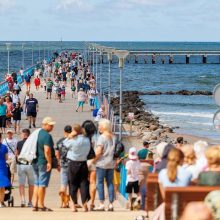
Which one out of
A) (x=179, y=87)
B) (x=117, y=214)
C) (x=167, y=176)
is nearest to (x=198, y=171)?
(x=167, y=176)

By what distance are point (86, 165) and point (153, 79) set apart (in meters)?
95.4

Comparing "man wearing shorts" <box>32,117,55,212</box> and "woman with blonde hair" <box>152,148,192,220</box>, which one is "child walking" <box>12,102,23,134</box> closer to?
"man wearing shorts" <box>32,117,55,212</box>

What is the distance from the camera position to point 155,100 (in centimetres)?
7006

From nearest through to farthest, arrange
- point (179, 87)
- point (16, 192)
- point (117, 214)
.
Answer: point (117, 214) → point (16, 192) → point (179, 87)

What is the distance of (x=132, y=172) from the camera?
13.7 metres

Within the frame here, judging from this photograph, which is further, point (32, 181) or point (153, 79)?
point (153, 79)

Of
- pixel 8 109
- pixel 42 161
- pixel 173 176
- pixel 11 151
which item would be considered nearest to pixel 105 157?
pixel 42 161

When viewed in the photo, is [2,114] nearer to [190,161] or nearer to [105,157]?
[105,157]

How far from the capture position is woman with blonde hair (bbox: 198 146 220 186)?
29.2 feet

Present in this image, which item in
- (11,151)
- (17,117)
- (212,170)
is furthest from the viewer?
(17,117)

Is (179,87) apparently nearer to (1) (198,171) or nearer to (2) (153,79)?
(2) (153,79)

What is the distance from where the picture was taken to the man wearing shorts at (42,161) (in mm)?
12180

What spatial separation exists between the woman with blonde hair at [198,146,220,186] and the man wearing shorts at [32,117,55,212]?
3.66m

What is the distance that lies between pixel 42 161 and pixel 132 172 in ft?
6.15
